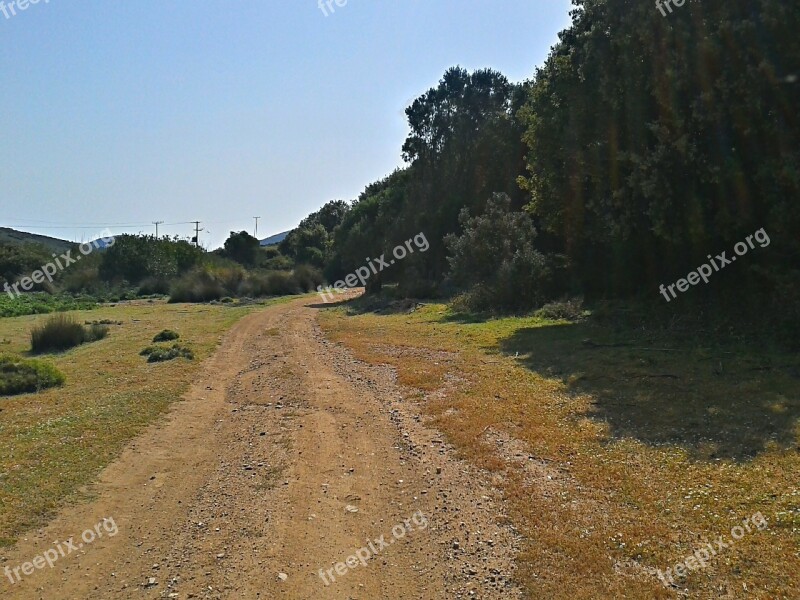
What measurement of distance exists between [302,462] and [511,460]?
2364 mm

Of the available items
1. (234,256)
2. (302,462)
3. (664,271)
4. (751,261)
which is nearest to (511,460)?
(302,462)

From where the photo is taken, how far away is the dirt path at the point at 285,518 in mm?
4703

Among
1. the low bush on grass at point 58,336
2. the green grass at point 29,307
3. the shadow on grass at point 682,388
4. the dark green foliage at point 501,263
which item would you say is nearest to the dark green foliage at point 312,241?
the green grass at point 29,307

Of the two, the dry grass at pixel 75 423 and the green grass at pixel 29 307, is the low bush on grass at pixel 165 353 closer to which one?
the dry grass at pixel 75 423

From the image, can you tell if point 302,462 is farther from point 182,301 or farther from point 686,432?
point 182,301

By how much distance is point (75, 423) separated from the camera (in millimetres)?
9484

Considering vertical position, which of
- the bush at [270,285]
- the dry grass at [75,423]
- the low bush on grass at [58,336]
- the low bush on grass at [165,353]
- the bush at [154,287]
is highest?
the bush at [154,287]

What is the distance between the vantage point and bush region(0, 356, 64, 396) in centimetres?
1297

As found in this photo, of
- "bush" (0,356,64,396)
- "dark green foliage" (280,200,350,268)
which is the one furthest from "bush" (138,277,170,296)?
"bush" (0,356,64,396)

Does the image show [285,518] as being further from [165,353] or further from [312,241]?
[312,241]

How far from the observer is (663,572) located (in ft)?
14.9

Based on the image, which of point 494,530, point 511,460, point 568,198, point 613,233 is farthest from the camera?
point 568,198

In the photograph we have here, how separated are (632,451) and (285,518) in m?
3.87

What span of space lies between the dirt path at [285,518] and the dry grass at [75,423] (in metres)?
0.31
